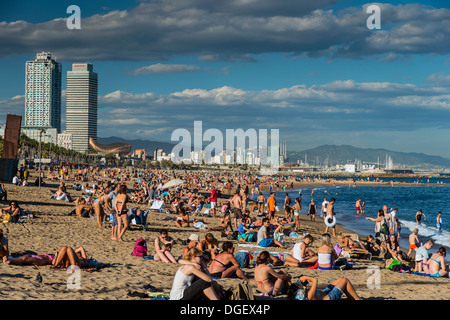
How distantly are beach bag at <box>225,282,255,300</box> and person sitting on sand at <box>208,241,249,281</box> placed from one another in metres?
1.95

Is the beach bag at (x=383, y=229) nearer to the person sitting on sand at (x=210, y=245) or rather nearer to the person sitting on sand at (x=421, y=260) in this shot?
the person sitting on sand at (x=421, y=260)

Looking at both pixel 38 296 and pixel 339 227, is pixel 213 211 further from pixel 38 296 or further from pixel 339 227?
pixel 38 296

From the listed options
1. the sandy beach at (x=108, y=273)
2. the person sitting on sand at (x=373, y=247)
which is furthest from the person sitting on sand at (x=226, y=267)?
the person sitting on sand at (x=373, y=247)

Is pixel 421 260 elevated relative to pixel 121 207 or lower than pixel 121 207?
lower

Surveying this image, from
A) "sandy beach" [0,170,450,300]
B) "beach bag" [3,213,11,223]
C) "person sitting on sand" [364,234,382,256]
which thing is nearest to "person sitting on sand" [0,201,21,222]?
"beach bag" [3,213,11,223]

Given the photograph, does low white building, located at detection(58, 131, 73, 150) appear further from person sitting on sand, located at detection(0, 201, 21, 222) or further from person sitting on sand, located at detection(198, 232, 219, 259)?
person sitting on sand, located at detection(198, 232, 219, 259)

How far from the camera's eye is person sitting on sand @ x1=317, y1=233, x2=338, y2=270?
9203 millimetres

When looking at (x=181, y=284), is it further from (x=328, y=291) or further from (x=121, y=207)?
(x=121, y=207)

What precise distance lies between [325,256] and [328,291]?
9.75ft

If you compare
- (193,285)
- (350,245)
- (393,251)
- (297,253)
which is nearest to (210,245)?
(297,253)

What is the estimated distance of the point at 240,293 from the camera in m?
5.95

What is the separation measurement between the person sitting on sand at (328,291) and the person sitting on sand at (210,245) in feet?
8.08
